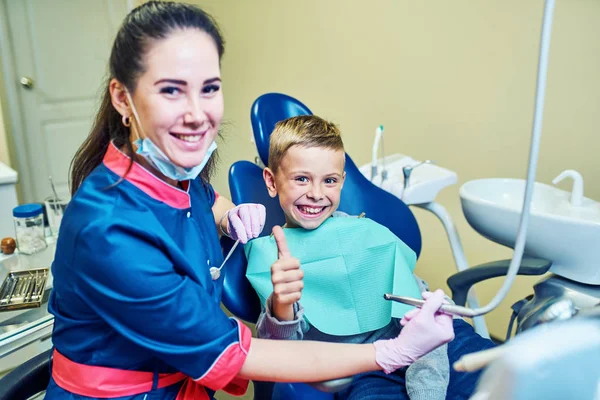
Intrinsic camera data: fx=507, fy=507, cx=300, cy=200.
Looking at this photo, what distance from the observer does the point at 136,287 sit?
781 mm

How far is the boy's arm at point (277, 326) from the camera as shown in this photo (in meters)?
1.05

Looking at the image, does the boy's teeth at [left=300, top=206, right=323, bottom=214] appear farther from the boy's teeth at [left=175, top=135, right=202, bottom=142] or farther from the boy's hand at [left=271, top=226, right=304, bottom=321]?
the boy's teeth at [left=175, top=135, right=202, bottom=142]

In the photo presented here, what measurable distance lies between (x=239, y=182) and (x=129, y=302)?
1.97 feet

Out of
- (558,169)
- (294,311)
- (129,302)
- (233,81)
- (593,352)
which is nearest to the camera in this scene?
(593,352)

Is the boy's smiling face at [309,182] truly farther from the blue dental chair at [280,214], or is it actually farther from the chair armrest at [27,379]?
the chair armrest at [27,379]

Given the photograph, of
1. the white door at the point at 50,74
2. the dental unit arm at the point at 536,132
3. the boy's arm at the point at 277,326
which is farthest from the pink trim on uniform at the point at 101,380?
the white door at the point at 50,74

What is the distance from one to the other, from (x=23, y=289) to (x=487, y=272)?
4.03 ft

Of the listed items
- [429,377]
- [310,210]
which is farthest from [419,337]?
[310,210]

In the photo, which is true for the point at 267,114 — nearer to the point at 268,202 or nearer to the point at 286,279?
the point at 268,202

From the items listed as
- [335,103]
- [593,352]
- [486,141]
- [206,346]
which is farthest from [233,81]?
[593,352]

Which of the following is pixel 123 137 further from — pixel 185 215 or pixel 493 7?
pixel 493 7

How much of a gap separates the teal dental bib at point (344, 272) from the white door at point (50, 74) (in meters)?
2.30

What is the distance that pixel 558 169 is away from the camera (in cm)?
174

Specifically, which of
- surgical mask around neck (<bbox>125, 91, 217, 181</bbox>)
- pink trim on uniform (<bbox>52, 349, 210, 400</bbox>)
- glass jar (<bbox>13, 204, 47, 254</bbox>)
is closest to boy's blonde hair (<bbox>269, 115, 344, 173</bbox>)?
surgical mask around neck (<bbox>125, 91, 217, 181</bbox>)
